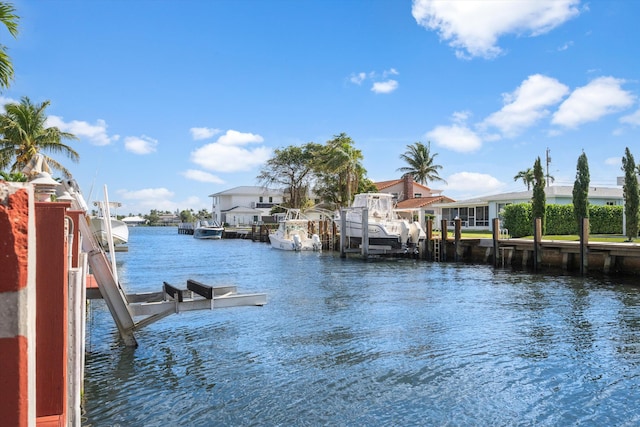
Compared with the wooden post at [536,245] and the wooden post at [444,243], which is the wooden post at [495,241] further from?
the wooden post at [444,243]

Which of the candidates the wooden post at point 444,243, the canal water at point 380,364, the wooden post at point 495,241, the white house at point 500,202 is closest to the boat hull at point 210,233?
the white house at point 500,202

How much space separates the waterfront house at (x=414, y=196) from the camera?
5750 centimetres

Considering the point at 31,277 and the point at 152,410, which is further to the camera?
the point at 152,410

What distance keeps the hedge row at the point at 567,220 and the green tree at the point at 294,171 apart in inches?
1464

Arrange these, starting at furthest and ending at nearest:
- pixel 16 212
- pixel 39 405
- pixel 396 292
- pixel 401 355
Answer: pixel 396 292, pixel 401 355, pixel 39 405, pixel 16 212

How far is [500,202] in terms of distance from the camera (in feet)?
155

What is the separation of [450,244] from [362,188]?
2689cm

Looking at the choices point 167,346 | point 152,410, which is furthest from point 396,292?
point 152,410

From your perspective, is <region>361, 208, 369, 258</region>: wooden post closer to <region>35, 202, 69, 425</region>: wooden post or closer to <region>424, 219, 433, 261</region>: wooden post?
<region>424, 219, 433, 261</region>: wooden post

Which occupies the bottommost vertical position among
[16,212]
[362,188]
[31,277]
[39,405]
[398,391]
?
[398,391]

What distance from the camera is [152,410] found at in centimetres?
754

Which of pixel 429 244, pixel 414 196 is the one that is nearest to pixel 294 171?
pixel 414 196

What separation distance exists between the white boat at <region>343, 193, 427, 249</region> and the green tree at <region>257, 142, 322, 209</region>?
3100 centimetres

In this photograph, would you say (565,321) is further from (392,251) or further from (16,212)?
(392,251)
